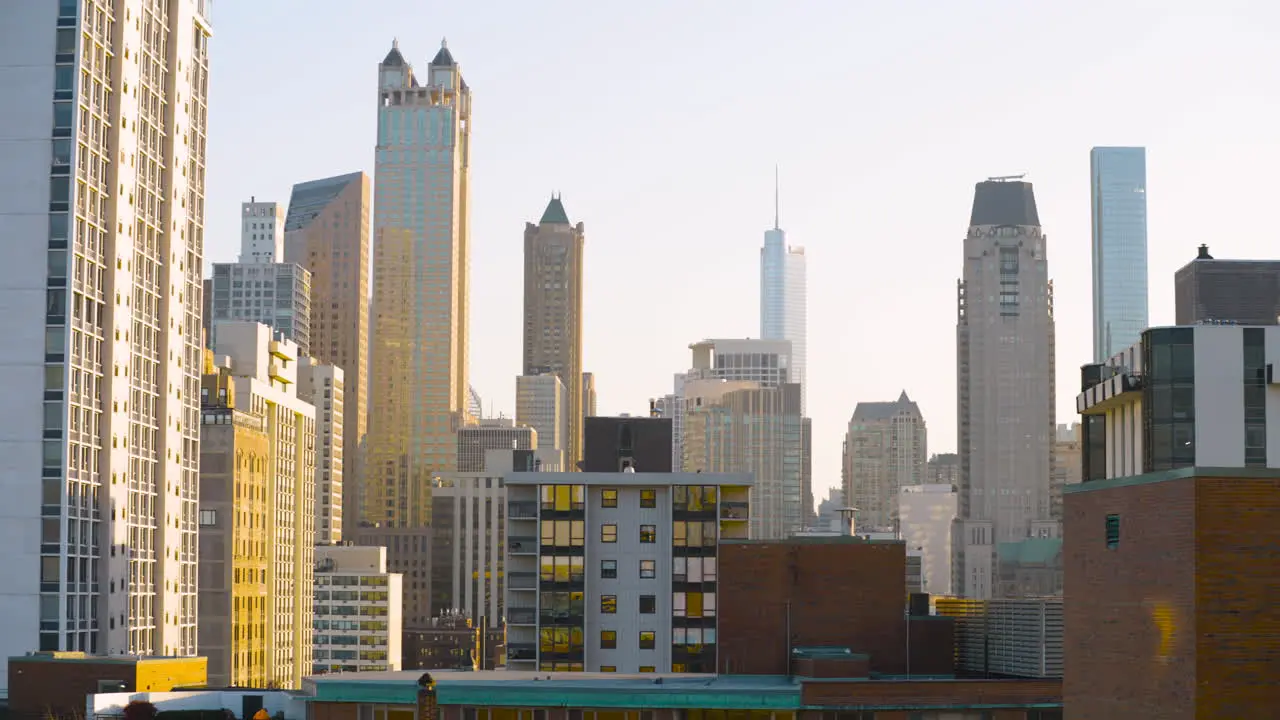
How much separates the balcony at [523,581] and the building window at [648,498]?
9447mm

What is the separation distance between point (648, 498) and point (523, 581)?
11.0 meters

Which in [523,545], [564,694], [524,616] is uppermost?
[523,545]

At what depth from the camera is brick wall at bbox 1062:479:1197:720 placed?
5488 cm

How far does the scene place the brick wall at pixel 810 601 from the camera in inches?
4646

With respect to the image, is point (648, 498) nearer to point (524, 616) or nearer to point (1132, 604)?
point (524, 616)

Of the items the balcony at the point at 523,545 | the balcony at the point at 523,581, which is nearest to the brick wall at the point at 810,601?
the balcony at the point at 523,581

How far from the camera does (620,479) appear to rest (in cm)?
13675

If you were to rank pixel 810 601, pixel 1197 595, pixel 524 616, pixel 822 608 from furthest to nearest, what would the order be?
pixel 524 616
pixel 810 601
pixel 822 608
pixel 1197 595

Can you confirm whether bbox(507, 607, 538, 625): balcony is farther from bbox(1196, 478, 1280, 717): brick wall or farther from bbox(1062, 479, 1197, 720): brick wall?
bbox(1196, 478, 1280, 717): brick wall

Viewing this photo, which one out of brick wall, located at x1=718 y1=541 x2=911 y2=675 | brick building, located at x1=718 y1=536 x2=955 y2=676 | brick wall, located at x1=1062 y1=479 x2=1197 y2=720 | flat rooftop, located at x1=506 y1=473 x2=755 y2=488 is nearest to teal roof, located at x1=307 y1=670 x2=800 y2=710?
brick wall, located at x1=1062 y1=479 x2=1197 y2=720

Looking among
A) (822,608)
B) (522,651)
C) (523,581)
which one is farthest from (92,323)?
(822,608)

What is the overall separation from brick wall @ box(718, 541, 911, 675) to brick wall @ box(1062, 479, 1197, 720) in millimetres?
51057

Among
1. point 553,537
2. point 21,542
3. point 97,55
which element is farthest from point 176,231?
point 553,537

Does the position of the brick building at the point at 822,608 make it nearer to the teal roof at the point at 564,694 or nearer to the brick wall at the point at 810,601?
the brick wall at the point at 810,601
